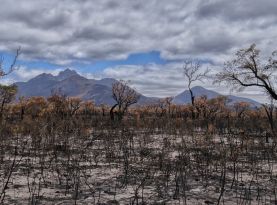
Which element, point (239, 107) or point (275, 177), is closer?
point (275, 177)

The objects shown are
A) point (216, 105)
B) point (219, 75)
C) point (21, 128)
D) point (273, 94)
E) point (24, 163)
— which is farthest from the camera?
point (216, 105)

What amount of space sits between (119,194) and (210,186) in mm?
2133

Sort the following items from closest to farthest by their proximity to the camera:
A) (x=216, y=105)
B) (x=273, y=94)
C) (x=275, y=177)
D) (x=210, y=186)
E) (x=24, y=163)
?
(x=210, y=186)
(x=275, y=177)
(x=24, y=163)
(x=273, y=94)
(x=216, y=105)

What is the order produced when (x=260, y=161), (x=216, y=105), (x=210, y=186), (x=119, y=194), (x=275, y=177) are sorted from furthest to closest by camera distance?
(x=216, y=105) < (x=260, y=161) < (x=275, y=177) < (x=210, y=186) < (x=119, y=194)

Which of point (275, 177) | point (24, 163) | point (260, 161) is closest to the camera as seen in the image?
point (275, 177)

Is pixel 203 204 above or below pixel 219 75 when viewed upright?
below

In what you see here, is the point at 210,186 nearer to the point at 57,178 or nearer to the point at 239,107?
the point at 57,178

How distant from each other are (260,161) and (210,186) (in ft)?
15.1

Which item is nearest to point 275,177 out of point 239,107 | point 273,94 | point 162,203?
point 162,203

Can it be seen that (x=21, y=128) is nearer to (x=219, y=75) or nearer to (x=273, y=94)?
(x=273, y=94)

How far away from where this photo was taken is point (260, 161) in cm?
1220

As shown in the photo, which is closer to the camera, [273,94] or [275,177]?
[275,177]

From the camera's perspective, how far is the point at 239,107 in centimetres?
9550

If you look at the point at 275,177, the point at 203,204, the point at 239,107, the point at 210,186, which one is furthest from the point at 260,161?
the point at 239,107
